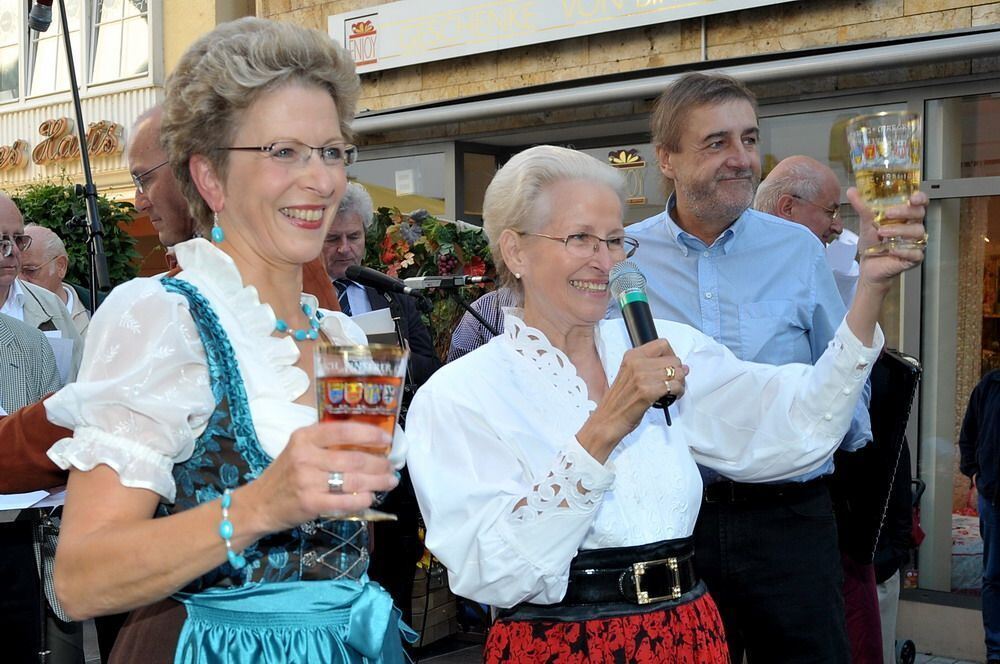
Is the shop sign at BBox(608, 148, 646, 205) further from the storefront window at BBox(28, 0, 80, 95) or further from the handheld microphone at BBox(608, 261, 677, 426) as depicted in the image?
the storefront window at BBox(28, 0, 80, 95)

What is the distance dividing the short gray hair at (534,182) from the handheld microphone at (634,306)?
0.28 metres

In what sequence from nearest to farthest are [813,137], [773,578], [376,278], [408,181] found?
[773,578], [376,278], [813,137], [408,181]

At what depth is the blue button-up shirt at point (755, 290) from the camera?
373 centimetres

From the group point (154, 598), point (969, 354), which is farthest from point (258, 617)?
point (969, 354)

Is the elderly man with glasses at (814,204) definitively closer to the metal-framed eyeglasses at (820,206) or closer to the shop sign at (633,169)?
the metal-framed eyeglasses at (820,206)

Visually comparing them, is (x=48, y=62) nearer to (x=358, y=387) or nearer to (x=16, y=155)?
(x=16, y=155)

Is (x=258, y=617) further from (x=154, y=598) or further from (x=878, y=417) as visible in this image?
(x=878, y=417)

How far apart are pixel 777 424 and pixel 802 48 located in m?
5.01

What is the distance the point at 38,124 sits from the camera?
1510 cm

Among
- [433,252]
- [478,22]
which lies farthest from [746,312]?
[478,22]

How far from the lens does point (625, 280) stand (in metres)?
2.64

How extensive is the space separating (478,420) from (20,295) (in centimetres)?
399

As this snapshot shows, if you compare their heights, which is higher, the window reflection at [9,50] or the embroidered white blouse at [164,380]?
the window reflection at [9,50]

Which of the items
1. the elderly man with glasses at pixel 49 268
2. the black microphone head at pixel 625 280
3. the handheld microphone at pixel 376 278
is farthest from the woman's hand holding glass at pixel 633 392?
the elderly man with glasses at pixel 49 268
